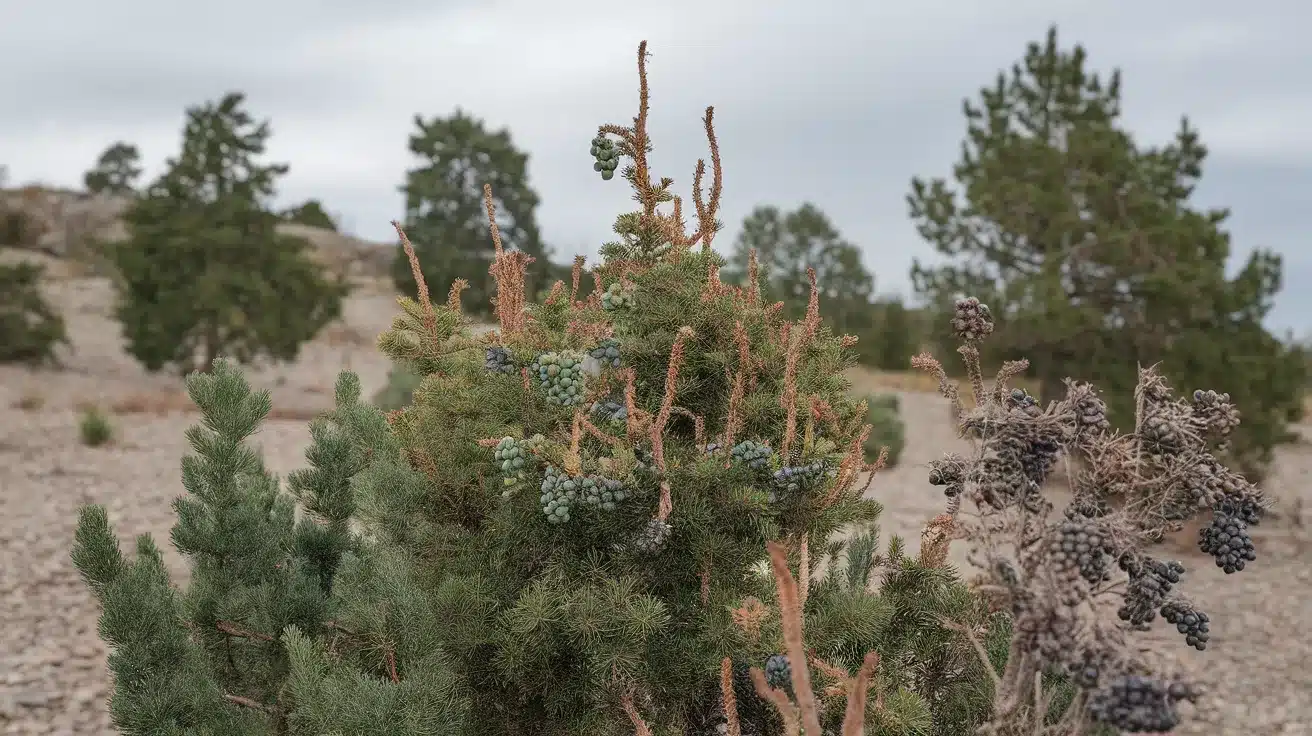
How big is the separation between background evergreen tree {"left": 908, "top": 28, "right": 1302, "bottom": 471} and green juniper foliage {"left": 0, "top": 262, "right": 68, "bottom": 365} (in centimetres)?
1380

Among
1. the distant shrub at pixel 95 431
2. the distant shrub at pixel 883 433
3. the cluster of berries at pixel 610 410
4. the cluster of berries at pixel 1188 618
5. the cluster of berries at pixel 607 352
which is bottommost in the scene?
the distant shrub at pixel 95 431

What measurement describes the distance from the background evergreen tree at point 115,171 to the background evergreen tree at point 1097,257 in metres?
36.9

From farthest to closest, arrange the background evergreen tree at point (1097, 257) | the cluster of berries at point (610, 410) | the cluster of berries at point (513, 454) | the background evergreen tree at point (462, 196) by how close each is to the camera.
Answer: the background evergreen tree at point (462, 196) → the background evergreen tree at point (1097, 257) → the cluster of berries at point (610, 410) → the cluster of berries at point (513, 454)

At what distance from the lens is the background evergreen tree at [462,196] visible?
78.0 feet

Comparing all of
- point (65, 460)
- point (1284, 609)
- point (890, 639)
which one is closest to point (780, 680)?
point (890, 639)

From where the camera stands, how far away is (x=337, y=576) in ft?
11.4

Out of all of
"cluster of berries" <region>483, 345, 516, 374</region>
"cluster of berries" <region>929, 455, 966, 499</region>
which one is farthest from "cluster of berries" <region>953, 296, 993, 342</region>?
"cluster of berries" <region>483, 345, 516, 374</region>

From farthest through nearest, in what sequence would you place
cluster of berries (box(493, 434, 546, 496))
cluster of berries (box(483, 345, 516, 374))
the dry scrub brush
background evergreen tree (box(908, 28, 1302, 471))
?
background evergreen tree (box(908, 28, 1302, 471)) → cluster of berries (box(483, 345, 516, 374)) → cluster of berries (box(493, 434, 546, 496)) → the dry scrub brush

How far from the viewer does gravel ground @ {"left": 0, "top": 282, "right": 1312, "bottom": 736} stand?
19.4 feet

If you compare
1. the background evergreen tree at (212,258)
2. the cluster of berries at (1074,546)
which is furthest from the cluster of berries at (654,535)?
the background evergreen tree at (212,258)

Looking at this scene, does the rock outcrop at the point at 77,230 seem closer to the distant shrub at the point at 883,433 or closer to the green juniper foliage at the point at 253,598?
the distant shrub at the point at 883,433

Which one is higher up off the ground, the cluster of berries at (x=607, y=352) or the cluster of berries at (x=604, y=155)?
the cluster of berries at (x=604, y=155)

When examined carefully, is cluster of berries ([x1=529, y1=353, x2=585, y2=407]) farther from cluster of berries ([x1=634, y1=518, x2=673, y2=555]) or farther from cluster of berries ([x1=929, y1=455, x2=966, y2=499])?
cluster of berries ([x1=929, y1=455, x2=966, y2=499])

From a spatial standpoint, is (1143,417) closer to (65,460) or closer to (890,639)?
(890,639)
